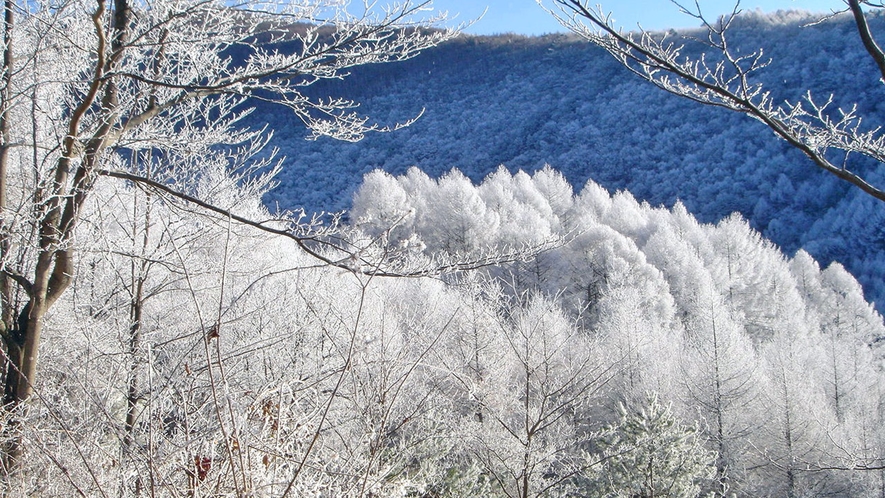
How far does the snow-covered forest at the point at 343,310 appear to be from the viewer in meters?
2.20

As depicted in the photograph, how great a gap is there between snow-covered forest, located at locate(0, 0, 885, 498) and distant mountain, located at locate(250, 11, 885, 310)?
0.73m

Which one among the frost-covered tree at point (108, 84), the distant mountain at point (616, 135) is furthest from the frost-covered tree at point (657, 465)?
the distant mountain at point (616, 135)

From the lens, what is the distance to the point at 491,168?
216 ft

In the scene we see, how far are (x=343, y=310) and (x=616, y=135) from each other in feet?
196

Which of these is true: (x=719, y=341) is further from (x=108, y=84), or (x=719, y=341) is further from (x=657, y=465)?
(x=108, y=84)

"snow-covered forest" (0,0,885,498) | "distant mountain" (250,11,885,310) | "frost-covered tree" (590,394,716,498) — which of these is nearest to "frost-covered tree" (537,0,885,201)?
"snow-covered forest" (0,0,885,498)

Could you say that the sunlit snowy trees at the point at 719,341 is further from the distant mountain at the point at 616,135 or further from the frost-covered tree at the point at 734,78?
the distant mountain at the point at 616,135

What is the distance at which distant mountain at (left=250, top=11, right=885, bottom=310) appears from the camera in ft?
157

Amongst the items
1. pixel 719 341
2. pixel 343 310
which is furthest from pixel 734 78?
pixel 719 341

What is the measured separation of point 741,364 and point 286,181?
4369 cm

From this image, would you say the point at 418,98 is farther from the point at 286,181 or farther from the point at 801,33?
the point at 801,33

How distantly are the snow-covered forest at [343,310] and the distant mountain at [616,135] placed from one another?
733 millimetres

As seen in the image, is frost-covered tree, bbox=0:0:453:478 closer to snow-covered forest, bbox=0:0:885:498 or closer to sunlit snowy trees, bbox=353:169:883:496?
snow-covered forest, bbox=0:0:885:498

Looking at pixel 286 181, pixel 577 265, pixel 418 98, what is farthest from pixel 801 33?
pixel 286 181
